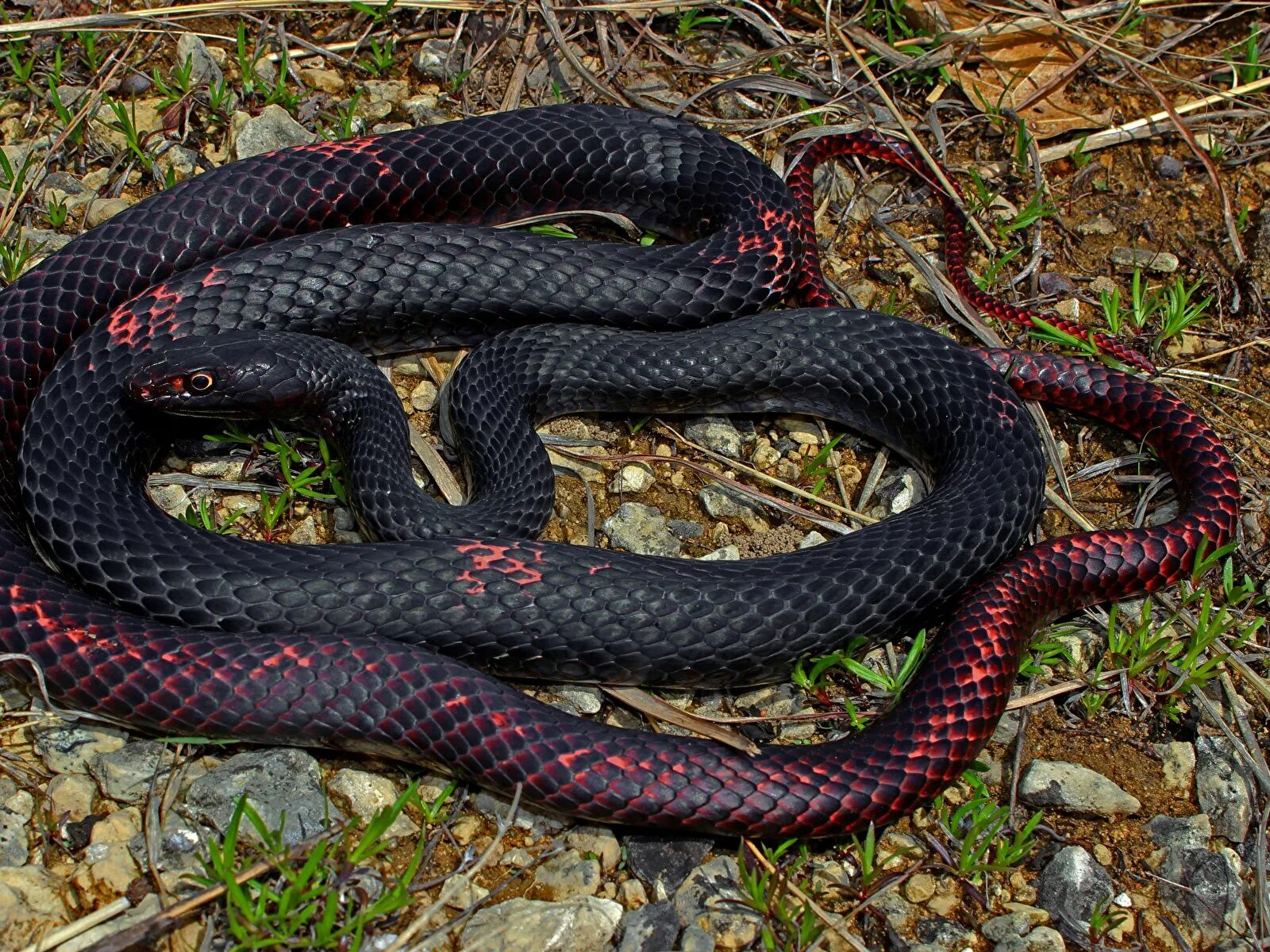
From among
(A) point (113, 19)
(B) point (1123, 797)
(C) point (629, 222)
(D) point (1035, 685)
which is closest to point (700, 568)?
(D) point (1035, 685)

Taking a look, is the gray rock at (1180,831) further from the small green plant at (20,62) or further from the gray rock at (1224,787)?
the small green plant at (20,62)

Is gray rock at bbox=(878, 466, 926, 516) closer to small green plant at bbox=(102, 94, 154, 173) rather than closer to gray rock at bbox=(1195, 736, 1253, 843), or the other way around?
gray rock at bbox=(1195, 736, 1253, 843)

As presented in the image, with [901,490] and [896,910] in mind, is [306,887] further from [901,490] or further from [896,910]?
[901,490]

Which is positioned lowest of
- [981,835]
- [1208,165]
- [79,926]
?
[981,835]

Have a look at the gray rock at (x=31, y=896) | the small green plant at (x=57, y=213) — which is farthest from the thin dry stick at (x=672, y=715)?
the small green plant at (x=57, y=213)

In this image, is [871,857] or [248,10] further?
[248,10]

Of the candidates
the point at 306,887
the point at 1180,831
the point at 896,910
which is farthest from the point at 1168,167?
the point at 306,887

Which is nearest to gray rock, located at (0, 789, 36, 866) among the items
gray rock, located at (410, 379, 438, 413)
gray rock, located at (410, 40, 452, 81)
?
gray rock, located at (410, 379, 438, 413)
